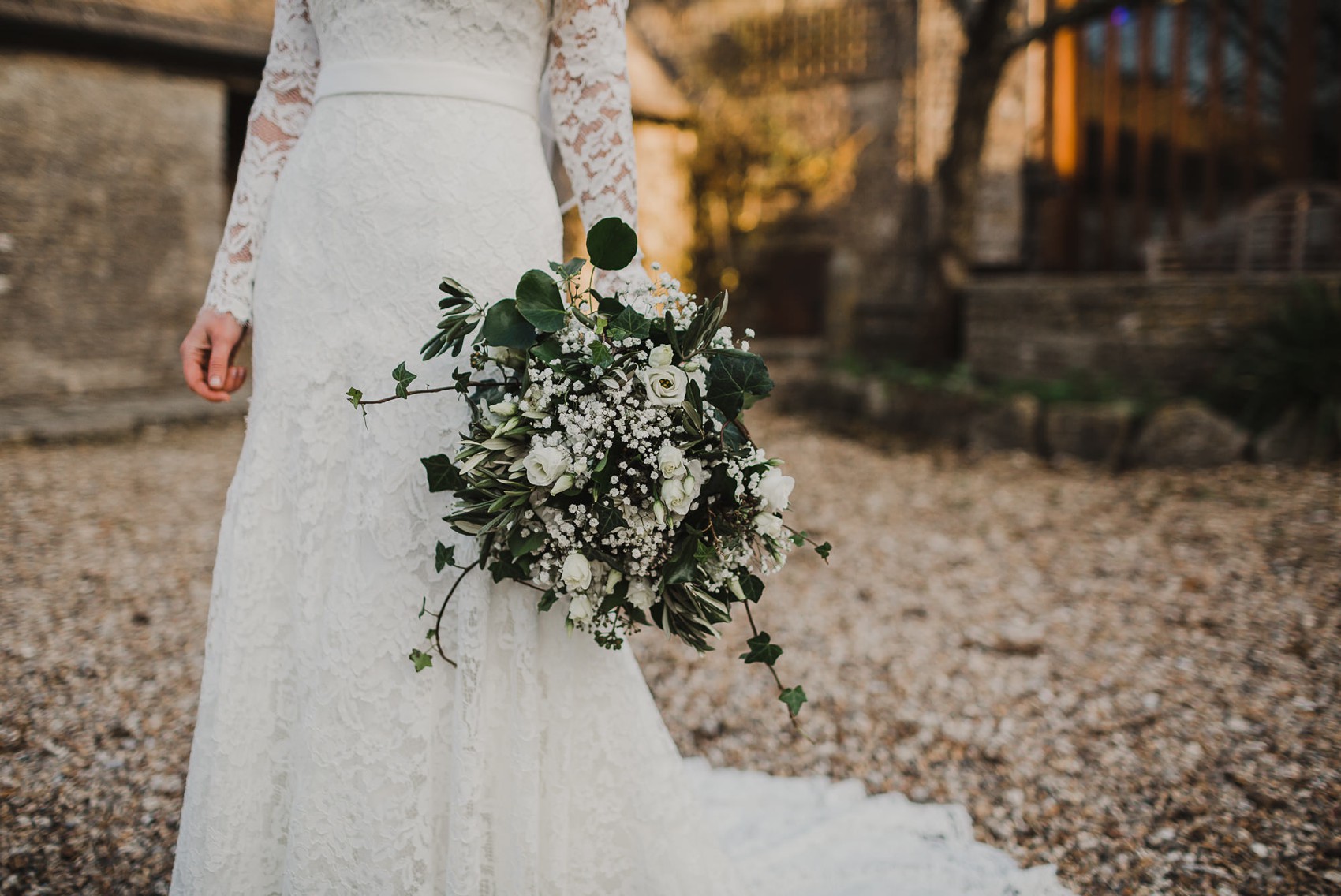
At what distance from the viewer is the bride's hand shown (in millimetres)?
1574

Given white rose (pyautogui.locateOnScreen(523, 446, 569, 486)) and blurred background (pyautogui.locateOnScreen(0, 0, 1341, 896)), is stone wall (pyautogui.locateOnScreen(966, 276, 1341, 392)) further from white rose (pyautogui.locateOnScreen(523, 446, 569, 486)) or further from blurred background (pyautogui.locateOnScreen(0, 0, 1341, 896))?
white rose (pyautogui.locateOnScreen(523, 446, 569, 486))

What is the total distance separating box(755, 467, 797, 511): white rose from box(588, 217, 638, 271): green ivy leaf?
0.39 metres

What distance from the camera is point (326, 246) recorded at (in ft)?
4.85

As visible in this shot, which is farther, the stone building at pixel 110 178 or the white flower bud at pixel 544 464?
the stone building at pixel 110 178

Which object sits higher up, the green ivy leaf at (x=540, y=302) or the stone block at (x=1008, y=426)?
the green ivy leaf at (x=540, y=302)

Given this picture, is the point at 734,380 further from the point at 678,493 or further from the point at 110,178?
the point at 110,178

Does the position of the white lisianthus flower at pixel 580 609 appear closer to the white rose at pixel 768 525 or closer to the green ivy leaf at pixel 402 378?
the white rose at pixel 768 525

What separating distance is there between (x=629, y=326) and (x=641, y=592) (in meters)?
0.41

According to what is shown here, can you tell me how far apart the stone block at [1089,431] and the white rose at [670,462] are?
233 inches

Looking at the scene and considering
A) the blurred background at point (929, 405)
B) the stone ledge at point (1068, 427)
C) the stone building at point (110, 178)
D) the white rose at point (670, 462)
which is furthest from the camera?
the stone building at point (110, 178)

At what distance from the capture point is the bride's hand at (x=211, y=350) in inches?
62.0

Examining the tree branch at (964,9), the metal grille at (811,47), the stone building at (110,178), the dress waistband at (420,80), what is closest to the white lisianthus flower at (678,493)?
the dress waistband at (420,80)

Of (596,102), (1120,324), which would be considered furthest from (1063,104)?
(596,102)

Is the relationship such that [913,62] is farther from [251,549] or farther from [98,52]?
[251,549]
